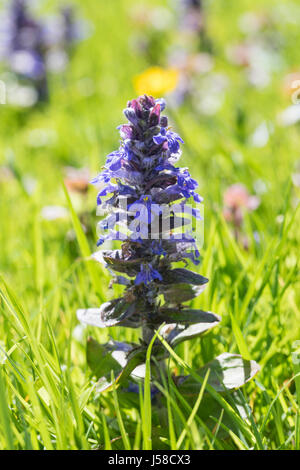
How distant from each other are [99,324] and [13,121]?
385 cm

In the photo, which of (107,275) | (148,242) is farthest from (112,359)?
(107,275)

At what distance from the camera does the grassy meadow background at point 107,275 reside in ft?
3.15

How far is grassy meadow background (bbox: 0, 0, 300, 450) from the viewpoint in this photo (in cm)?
96

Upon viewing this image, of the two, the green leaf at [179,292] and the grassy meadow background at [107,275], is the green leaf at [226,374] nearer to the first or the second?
the grassy meadow background at [107,275]

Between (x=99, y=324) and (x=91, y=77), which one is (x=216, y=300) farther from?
(x=91, y=77)

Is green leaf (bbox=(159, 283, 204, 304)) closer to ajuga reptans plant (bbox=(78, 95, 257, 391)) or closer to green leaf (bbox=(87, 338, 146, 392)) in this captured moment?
ajuga reptans plant (bbox=(78, 95, 257, 391))

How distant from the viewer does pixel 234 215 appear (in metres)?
2.01

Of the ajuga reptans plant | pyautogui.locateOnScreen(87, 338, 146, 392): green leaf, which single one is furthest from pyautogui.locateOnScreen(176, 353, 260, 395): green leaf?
pyautogui.locateOnScreen(87, 338, 146, 392): green leaf

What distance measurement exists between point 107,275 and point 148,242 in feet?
1.94

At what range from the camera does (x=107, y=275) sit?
162 cm

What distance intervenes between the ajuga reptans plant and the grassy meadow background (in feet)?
0.23

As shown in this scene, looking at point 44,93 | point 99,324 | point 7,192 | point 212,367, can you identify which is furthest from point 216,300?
point 44,93

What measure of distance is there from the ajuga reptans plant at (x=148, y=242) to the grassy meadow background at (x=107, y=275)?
0.23 feet

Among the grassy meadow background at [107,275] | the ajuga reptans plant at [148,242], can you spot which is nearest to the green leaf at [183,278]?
the ajuga reptans plant at [148,242]
